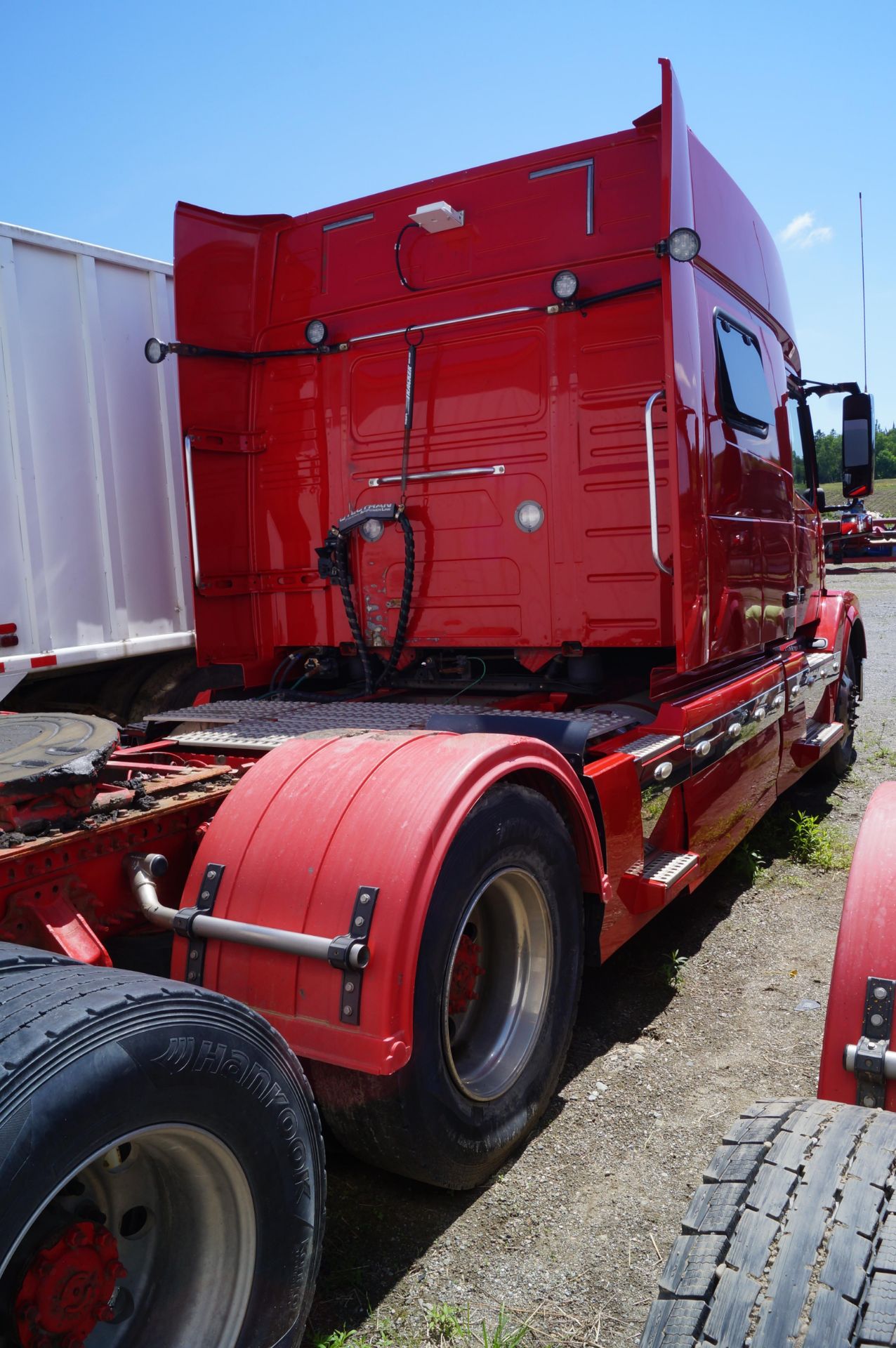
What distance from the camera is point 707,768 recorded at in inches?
164

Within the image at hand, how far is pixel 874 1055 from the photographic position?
1694mm

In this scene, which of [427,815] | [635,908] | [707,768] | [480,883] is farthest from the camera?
[707,768]

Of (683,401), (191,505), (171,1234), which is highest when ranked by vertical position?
(683,401)

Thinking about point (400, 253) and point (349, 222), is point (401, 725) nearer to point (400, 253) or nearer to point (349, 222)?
point (400, 253)

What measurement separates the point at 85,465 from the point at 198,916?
2.90 m

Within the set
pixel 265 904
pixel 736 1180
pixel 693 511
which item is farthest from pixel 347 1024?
pixel 693 511

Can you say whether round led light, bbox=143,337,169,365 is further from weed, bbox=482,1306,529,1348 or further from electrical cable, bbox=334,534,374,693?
weed, bbox=482,1306,529,1348

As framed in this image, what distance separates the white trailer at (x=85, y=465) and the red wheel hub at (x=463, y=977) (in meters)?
2.55

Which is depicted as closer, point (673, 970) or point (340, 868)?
point (340, 868)

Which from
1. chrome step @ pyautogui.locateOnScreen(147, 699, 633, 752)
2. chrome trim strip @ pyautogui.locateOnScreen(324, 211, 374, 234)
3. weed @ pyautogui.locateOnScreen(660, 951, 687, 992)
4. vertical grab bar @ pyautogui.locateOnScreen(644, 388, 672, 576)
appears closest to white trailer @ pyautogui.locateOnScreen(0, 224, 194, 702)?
chrome step @ pyautogui.locateOnScreen(147, 699, 633, 752)

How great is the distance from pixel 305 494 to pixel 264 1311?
3.50m

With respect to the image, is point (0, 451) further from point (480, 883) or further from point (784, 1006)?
point (784, 1006)

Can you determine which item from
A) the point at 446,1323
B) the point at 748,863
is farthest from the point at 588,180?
the point at 446,1323

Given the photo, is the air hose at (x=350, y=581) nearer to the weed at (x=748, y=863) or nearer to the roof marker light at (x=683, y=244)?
the roof marker light at (x=683, y=244)
